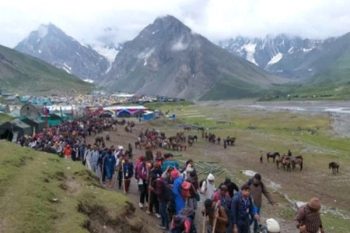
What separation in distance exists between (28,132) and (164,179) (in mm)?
53813

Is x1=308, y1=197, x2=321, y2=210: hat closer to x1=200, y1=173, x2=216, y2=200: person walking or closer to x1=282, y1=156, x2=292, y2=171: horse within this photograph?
x1=200, y1=173, x2=216, y2=200: person walking

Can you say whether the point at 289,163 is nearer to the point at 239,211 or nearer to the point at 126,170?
the point at 126,170

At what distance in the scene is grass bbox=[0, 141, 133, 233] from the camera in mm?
15664

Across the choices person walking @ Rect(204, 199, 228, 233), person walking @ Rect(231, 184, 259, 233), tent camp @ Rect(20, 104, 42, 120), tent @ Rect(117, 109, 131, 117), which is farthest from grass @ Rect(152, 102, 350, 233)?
tent camp @ Rect(20, 104, 42, 120)

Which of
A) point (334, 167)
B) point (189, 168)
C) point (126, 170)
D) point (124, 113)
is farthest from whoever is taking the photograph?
point (124, 113)

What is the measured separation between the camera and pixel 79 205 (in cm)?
1866

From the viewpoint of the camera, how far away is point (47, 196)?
60.4 feet

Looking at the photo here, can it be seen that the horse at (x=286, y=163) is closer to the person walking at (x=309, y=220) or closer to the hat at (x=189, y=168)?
the hat at (x=189, y=168)

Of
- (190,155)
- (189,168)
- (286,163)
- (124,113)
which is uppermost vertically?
(189,168)

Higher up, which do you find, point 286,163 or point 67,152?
point 67,152

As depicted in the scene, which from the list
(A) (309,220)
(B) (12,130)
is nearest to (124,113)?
(B) (12,130)

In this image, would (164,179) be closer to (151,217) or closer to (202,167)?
(151,217)

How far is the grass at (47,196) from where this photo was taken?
15.7m

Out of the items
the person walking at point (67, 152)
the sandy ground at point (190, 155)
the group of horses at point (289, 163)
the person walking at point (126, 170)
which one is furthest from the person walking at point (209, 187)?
the group of horses at point (289, 163)
